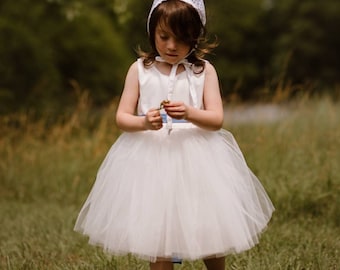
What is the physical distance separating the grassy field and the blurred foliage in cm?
52

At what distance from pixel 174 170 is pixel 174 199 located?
5.2 inches

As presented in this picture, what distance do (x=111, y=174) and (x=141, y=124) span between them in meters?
0.29

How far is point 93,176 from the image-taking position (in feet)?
24.0

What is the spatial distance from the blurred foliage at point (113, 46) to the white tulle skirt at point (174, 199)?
0.80m

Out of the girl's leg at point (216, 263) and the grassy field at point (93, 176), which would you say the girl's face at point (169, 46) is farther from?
the grassy field at point (93, 176)

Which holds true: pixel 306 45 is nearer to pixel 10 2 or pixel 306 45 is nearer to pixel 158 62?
pixel 10 2

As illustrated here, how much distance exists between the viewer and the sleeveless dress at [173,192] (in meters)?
3.01

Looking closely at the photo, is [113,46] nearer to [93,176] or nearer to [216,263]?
[93,176]

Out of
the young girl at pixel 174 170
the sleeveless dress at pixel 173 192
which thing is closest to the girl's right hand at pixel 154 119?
the young girl at pixel 174 170

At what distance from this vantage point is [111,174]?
3219mm

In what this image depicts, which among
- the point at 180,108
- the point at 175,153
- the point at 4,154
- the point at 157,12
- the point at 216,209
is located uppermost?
the point at 157,12

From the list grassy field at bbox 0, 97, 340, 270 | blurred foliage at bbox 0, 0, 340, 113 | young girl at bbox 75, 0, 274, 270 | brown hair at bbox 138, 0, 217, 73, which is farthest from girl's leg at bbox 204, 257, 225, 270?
blurred foliage at bbox 0, 0, 340, 113

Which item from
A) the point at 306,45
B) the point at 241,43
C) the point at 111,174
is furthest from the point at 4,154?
the point at 241,43

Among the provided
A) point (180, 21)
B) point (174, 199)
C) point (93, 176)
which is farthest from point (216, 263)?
point (93, 176)
